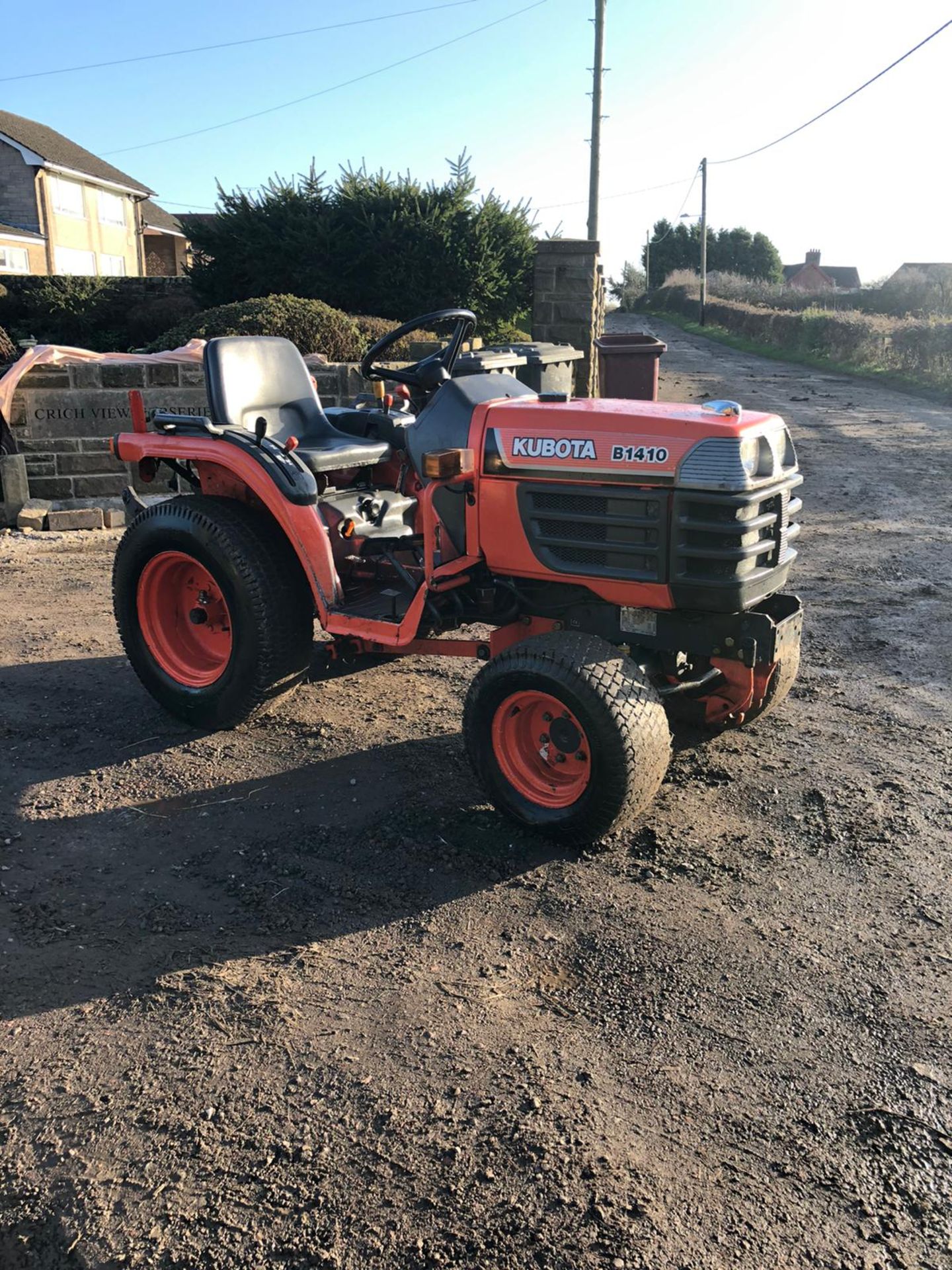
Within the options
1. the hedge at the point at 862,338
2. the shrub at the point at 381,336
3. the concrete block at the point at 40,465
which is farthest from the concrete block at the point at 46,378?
the hedge at the point at 862,338

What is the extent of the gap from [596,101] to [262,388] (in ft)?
58.8

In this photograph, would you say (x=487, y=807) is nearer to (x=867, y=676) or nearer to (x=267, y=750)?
(x=267, y=750)

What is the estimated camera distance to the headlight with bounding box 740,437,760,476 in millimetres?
3264

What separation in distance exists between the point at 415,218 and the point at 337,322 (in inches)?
159

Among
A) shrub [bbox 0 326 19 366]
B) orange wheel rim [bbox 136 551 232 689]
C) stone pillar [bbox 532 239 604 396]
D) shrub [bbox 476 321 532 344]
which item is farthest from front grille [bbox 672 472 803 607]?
shrub [bbox 476 321 532 344]

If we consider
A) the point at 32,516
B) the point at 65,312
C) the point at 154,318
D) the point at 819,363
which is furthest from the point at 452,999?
the point at 819,363

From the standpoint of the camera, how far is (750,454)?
10.9 ft

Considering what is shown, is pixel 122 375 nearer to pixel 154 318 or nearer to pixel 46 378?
pixel 46 378

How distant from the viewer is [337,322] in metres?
10.2

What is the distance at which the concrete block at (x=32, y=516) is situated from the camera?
27.5ft

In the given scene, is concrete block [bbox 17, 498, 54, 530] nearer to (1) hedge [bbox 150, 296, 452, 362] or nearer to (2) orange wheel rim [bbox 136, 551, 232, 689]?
(1) hedge [bbox 150, 296, 452, 362]

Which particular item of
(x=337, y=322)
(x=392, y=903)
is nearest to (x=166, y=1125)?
(x=392, y=903)

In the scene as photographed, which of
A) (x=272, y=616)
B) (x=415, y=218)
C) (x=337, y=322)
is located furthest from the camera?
(x=415, y=218)

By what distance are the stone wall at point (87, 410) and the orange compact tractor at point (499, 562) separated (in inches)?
170
